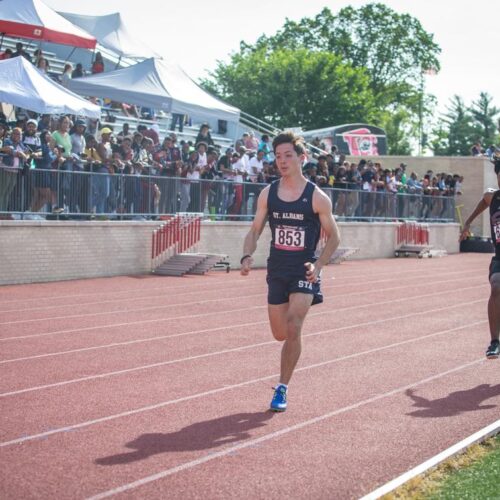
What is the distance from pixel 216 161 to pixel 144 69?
290cm

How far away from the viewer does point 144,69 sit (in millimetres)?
23531

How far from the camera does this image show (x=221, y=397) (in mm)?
8297

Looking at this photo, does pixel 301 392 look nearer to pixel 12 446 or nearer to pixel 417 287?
pixel 12 446

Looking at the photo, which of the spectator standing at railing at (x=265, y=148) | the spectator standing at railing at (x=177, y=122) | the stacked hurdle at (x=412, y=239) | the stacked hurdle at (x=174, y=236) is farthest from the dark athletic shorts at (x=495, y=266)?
the stacked hurdle at (x=412, y=239)

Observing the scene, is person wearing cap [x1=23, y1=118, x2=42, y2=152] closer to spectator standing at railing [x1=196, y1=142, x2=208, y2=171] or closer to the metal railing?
the metal railing

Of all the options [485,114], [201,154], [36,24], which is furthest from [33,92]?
[485,114]

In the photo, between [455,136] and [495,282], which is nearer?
[495,282]

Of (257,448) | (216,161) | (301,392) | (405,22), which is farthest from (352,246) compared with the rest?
(405,22)

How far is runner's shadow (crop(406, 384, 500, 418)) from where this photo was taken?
7.83 meters

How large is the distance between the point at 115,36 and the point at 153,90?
268 inches

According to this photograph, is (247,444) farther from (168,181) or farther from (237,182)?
(237,182)

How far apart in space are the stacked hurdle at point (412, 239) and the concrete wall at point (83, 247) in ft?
29.5

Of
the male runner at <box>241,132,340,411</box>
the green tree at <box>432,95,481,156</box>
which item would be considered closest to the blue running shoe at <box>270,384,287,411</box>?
the male runner at <box>241,132,340,411</box>

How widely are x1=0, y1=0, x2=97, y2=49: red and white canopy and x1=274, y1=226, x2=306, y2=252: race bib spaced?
16.6 metres
